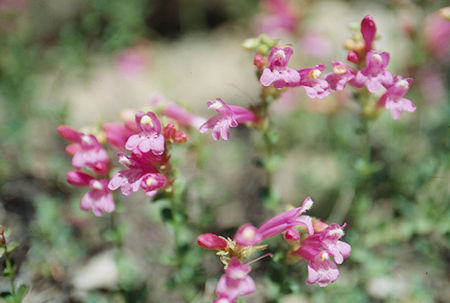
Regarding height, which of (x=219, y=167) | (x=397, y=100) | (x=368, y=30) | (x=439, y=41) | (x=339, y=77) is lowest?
(x=219, y=167)

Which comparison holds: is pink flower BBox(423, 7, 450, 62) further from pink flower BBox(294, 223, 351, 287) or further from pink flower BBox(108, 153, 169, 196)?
pink flower BBox(108, 153, 169, 196)

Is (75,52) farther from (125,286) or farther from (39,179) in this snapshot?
(125,286)

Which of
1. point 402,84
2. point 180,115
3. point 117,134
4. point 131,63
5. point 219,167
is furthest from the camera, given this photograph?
point 131,63

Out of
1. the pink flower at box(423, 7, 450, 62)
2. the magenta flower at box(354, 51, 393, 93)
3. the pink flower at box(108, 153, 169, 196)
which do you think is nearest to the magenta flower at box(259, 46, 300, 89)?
the magenta flower at box(354, 51, 393, 93)

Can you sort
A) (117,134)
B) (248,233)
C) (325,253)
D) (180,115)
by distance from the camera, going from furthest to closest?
(180,115) → (117,134) → (325,253) → (248,233)

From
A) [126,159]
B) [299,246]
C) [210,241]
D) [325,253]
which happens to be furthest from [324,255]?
[126,159]

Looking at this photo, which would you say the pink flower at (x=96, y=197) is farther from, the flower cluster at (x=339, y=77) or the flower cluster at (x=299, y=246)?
the flower cluster at (x=339, y=77)

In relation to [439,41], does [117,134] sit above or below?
below

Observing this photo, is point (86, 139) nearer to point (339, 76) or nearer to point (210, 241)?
point (210, 241)
